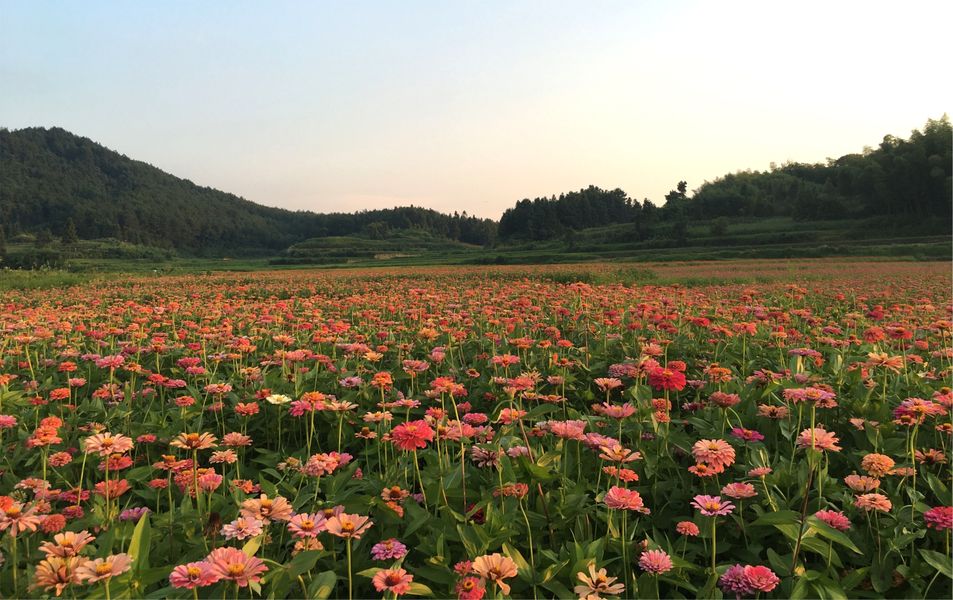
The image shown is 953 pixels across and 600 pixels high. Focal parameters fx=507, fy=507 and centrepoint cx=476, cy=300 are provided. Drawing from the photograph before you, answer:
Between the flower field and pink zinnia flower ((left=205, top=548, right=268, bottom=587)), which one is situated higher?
pink zinnia flower ((left=205, top=548, right=268, bottom=587))

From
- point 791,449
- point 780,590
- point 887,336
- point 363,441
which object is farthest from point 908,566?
point 887,336

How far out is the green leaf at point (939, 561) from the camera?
1.57m

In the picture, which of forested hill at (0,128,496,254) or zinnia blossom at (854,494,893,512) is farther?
forested hill at (0,128,496,254)

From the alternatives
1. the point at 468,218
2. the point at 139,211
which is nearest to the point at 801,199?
the point at 468,218

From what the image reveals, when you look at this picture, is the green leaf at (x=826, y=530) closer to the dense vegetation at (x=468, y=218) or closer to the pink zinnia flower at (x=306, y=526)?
the pink zinnia flower at (x=306, y=526)

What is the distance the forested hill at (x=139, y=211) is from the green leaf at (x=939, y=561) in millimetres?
108221

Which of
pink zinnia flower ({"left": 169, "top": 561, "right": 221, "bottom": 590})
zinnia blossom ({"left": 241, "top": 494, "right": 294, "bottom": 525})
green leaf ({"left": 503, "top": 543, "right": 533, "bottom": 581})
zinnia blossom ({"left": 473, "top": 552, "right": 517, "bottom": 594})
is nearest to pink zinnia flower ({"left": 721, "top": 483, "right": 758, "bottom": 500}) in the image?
green leaf ({"left": 503, "top": 543, "right": 533, "bottom": 581})

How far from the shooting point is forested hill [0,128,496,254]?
103 meters

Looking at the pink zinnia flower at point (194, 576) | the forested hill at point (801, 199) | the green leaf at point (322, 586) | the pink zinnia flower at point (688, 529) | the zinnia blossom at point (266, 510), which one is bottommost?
the pink zinnia flower at point (688, 529)

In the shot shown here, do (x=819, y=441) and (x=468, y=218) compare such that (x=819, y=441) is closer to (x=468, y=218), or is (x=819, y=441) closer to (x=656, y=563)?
(x=656, y=563)

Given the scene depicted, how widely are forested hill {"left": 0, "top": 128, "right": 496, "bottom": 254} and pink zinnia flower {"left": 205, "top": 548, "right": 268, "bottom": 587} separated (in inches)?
4218

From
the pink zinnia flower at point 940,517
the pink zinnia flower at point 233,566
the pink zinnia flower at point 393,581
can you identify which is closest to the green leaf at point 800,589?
the pink zinnia flower at point 940,517

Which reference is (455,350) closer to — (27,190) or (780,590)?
(780,590)

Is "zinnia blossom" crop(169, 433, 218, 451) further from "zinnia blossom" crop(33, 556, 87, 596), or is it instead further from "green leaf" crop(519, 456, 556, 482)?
"green leaf" crop(519, 456, 556, 482)
